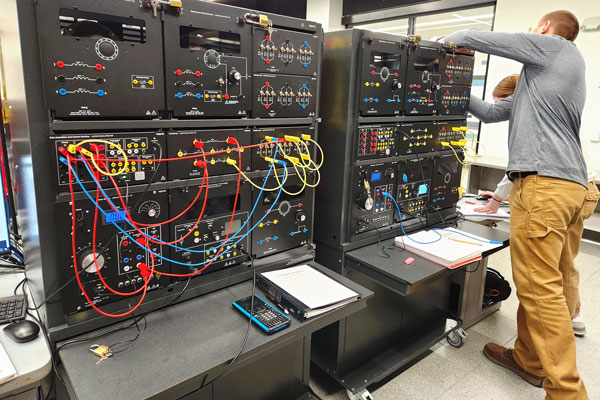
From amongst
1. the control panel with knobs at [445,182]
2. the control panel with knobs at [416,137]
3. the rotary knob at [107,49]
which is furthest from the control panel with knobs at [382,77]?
the rotary knob at [107,49]

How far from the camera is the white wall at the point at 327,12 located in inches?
235

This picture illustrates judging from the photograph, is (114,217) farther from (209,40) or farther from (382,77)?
(382,77)

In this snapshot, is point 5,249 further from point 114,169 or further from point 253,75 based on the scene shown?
point 253,75

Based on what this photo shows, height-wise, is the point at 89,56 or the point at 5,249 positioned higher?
the point at 89,56

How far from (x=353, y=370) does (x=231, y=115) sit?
4.63 ft

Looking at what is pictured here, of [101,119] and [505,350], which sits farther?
[505,350]

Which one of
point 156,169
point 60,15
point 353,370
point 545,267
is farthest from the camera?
point 353,370

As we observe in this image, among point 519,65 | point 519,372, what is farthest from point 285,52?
point 519,65

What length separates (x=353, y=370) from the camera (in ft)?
6.77

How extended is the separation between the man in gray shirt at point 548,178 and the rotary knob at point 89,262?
1.79 m

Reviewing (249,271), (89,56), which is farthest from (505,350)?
(89,56)

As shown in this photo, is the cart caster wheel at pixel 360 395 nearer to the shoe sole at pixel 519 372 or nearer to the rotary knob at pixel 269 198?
the shoe sole at pixel 519 372

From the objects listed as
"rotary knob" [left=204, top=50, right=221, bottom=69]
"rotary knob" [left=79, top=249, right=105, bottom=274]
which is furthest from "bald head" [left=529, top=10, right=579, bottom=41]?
"rotary knob" [left=79, top=249, right=105, bottom=274]

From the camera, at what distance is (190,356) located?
3.66ft
